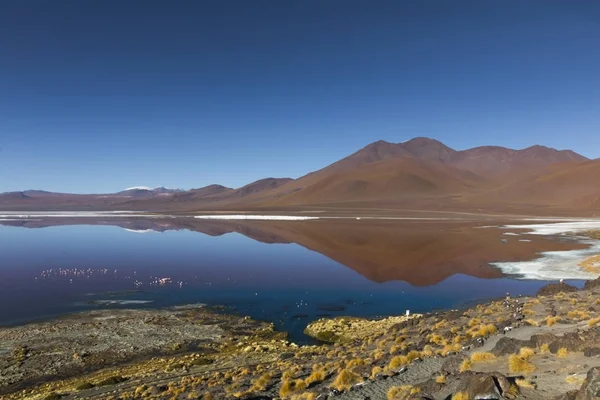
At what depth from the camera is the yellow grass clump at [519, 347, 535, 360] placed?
929 centimetres

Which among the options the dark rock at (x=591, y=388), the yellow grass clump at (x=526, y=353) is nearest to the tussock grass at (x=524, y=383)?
the yellow grass clump at (x=526, y=353)

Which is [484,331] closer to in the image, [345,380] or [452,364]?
[452,364]

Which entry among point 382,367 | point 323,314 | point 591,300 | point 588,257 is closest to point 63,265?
point 323,314

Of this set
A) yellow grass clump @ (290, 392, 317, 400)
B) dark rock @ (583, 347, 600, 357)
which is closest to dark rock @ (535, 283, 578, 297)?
dark rock @ (583, 347, 600, 357)

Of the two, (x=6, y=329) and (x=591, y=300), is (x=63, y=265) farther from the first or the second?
(x=591, y=300)

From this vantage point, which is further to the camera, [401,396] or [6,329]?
[6,329]

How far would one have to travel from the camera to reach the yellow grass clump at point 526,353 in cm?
929

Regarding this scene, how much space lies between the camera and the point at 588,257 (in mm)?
36250

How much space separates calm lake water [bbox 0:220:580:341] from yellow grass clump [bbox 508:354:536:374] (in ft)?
39.3

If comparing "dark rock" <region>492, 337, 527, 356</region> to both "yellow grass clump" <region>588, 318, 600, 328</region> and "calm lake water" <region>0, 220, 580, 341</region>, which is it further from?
"calm lake water" <region>0, 220, 580, 341</region>

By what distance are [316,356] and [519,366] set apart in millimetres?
7599

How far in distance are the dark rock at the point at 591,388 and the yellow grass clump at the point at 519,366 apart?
103 inches

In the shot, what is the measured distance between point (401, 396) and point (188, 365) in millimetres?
9152

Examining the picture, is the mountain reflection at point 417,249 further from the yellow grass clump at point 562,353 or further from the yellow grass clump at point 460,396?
the yellow grass clump at point 460,396
